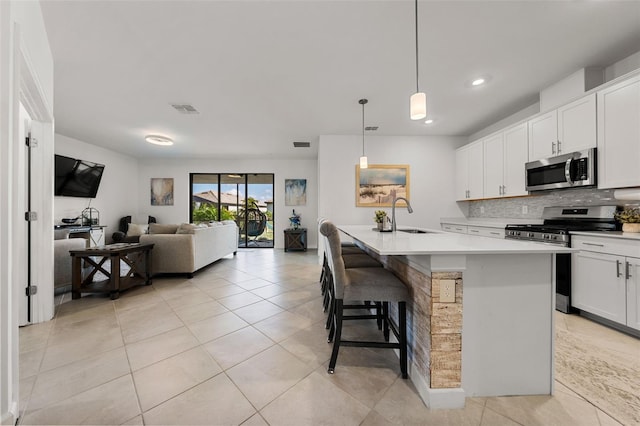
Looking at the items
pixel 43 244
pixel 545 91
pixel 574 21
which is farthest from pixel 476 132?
pixel 43 244

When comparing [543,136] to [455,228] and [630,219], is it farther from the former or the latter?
[455,228]

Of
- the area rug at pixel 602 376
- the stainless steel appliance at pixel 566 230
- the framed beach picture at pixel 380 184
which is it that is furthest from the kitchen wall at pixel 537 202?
the area rug at pixel 602 376

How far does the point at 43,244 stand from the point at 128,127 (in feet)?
9.62

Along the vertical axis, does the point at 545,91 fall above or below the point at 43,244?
above

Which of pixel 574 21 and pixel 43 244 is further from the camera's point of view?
pixel 43 244

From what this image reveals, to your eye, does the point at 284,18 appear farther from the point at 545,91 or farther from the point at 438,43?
the point at 545,91

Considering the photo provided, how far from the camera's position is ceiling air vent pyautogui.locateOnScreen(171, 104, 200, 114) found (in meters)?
3.37

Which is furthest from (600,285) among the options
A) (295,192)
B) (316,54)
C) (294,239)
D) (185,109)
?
(295,192)

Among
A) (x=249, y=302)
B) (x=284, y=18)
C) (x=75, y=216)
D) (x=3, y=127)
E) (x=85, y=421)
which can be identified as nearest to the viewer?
(x=3, y=127)

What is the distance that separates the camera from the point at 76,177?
4.92 metres

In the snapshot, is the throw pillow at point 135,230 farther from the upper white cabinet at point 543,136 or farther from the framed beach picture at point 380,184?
the upper white cabinet at point 543,136

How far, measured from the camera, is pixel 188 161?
675 centimetres

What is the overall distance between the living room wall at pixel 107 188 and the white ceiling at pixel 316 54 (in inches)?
63.5

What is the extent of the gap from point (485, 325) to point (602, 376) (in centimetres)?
101
